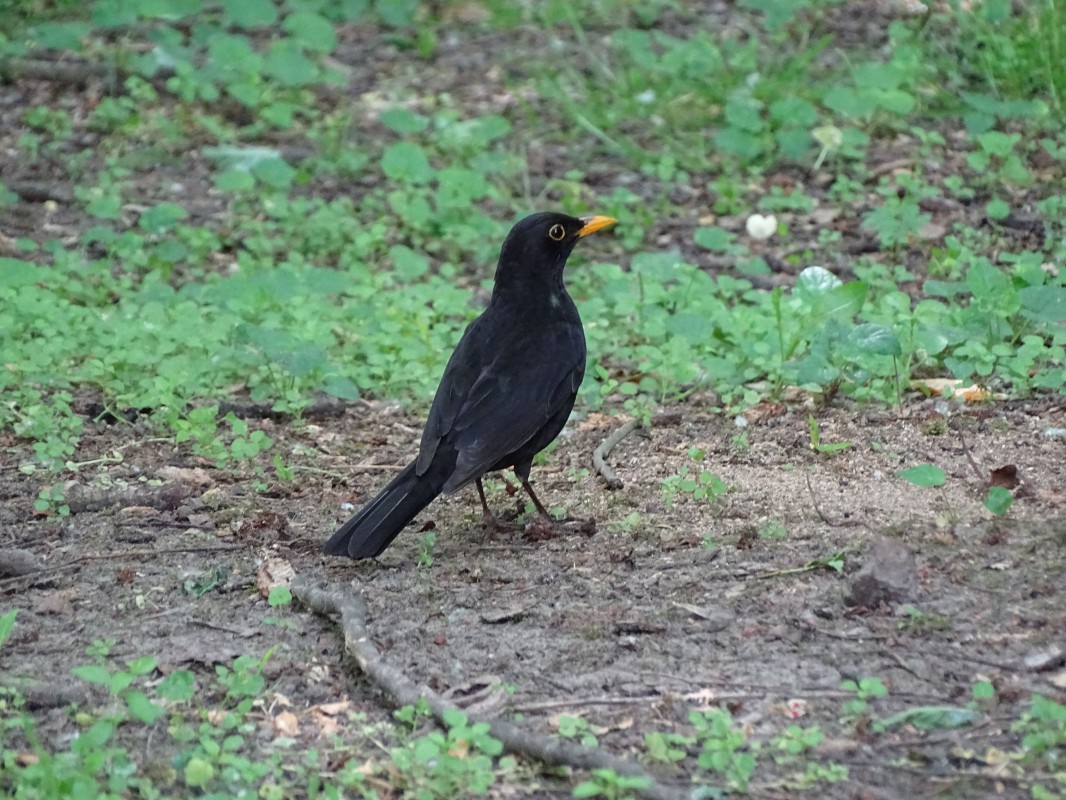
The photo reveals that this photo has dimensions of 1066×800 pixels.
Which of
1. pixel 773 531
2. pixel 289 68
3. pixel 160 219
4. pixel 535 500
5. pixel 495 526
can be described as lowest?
pixel 160 219

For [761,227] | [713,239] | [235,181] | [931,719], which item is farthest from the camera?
[235,181]

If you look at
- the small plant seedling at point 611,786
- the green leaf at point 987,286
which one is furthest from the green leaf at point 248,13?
the small plant seedling at point 611,786

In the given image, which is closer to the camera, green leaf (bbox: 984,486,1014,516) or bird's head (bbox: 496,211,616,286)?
green leaf (bbox: 984,486,1014,516)

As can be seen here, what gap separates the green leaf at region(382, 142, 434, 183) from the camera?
8.74m

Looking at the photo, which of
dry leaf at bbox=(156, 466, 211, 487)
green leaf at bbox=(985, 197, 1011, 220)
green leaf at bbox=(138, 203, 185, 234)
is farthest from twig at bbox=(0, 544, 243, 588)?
green leaf at bbox=(985, 197, 1011, 220)

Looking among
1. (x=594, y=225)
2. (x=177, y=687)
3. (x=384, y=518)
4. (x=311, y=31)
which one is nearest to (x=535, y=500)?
(x=384, y=518)

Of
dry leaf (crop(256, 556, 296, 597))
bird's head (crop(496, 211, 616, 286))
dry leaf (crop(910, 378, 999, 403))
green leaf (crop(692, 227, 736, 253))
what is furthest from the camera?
green leaf (crop(692, 227, 736, 253))

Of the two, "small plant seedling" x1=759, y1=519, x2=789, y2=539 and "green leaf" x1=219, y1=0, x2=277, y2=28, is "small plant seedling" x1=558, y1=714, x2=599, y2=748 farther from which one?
"green leaf" x1=219, y1=0, x2=277, y2=28

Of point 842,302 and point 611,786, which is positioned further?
point 842,302

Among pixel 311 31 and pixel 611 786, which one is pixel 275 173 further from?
pixel 611 786

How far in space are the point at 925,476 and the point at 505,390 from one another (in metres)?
1.51

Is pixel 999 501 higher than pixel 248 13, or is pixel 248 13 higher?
pixel 999 501

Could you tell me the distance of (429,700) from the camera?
3.66 metres

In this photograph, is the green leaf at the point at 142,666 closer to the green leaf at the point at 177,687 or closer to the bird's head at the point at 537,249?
the green leaf at the point at 177,687
